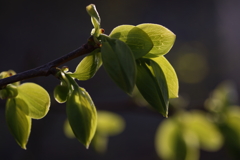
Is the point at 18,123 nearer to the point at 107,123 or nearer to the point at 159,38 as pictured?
the point at 159,38

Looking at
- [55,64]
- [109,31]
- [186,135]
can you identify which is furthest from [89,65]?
[109,31]

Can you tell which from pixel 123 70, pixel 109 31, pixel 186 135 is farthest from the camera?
pixel 109 31

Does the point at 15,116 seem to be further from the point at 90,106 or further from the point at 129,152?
the point at 129,152

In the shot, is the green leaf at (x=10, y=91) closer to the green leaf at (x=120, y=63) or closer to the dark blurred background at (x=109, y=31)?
the green leaf at (x=120, y=63)

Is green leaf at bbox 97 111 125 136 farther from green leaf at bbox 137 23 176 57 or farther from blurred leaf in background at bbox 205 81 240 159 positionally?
green leaf at bbox 137 23 176 57

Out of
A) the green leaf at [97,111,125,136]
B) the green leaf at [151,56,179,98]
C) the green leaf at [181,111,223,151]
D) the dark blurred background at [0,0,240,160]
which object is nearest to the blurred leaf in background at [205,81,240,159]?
the green leaf at [181,111,223,151]

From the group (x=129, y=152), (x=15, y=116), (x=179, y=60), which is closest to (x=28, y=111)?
(x=15, y=116)
